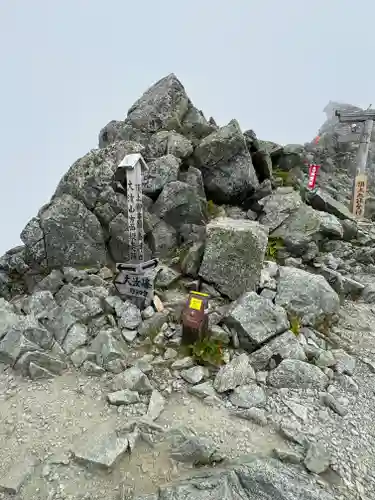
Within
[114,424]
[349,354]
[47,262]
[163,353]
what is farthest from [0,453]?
[349,354]

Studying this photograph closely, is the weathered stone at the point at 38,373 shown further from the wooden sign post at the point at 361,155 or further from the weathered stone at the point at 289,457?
the wooden sign post at the point at 361,155

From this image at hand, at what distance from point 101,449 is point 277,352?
13.6 feet

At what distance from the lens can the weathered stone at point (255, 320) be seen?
7.64 m

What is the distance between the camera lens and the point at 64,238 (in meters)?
9.88

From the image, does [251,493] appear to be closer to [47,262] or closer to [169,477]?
[169,477]

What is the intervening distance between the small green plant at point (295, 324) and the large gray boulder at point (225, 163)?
20.8 feet

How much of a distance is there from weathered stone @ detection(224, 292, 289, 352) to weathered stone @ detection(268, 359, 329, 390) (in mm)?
797

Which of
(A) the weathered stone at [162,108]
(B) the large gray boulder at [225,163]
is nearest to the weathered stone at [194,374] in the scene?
(B) the large gray boulder at [225,163]

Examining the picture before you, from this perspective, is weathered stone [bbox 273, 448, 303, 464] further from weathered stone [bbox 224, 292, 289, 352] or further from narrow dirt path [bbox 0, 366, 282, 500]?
weathered stone [bbox 224, 292, 289, 352]

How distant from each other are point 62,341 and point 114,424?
264 centimetres

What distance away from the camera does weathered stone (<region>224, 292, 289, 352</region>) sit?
301 inches

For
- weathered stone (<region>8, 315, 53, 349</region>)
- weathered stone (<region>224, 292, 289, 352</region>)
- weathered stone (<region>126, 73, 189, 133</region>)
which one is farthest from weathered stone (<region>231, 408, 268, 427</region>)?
weathered stone (<region>126, 73, 189, 133</region>)

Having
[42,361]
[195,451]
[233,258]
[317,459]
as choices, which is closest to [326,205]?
[233,258]

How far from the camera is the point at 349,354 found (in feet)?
26.5
